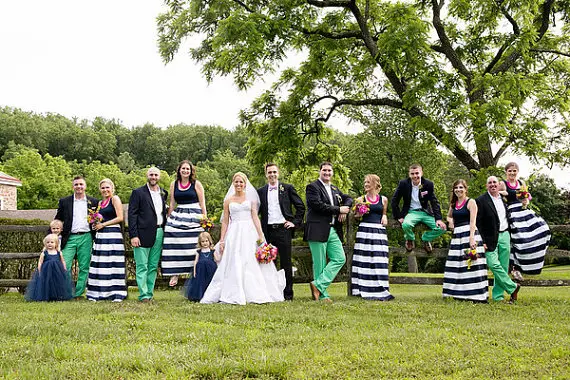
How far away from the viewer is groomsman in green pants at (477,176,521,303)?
8820 millimetres

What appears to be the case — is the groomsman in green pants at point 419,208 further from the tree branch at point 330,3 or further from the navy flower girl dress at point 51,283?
the tree branch at point 330,3

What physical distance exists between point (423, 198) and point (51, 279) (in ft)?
18.7

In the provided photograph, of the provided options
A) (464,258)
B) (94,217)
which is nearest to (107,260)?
(94,217)

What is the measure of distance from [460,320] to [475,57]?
12171 mm

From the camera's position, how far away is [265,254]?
8656 mm

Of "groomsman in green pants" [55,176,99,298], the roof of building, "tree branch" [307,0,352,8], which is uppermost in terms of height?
"tree branch" [307,0,352,8]

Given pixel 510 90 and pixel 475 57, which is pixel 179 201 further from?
pixel 475 57

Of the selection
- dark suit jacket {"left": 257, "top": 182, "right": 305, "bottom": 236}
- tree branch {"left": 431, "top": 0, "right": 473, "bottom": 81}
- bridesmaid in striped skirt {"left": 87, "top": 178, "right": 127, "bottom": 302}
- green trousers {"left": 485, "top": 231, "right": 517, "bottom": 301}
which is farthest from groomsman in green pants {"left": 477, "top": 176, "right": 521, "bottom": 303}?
tree branch {"left": 431, "top": 0, "right": 473, "bottom": 81}

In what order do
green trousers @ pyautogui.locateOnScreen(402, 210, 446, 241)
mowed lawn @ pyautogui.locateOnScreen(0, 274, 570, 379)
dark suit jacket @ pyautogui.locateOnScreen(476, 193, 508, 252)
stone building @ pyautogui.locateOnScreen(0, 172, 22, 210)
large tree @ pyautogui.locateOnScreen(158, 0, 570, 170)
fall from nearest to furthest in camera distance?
mowed lawn @ pyautogui.locateOnScreen(0, 274, 570, 379), dark suit jacket @ pyautogui.locateOnScreen(476, 193, 508, 252), green trousers @ pyautogui.locateOnScreen(402, 210, 446, 241), large tree @ pyautogui.locateOnScreen(158, 0, 570, 170), stone building @ pyautogui.locateOnScreen(0, 172, 22, 210)

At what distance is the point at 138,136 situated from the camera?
256 ft

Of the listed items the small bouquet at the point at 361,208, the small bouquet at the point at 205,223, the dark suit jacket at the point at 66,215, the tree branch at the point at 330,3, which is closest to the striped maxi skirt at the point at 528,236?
the small bouquet at the point at 361,208

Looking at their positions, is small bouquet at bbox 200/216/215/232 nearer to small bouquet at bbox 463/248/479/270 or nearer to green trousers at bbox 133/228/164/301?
green trousers at bbox 133/228/164/301

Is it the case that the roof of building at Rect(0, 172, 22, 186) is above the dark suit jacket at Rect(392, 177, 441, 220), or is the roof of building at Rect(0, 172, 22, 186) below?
above

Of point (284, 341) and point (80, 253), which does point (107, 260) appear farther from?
point (284, 341)
